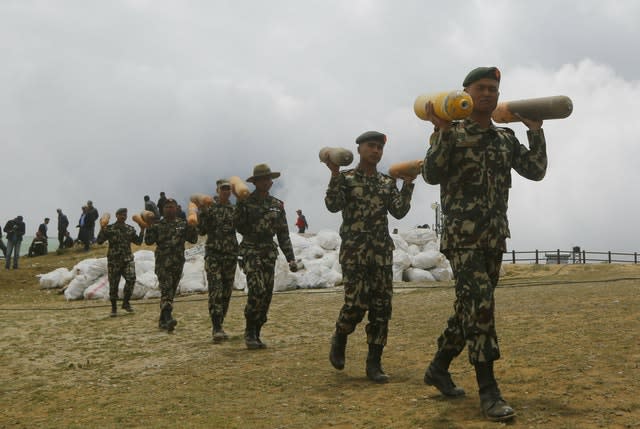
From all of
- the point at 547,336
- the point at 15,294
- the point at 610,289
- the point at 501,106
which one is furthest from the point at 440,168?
the point at 15,294

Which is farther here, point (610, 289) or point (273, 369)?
point (610, 289)

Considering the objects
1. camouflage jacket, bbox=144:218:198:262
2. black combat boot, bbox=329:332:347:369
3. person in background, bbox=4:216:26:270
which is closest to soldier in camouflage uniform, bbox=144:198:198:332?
camouflage jacket, bbox=144:218:198:262

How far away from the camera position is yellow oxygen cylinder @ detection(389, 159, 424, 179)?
463cm

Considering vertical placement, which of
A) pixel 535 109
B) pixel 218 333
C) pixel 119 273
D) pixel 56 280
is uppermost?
pixel 535 109

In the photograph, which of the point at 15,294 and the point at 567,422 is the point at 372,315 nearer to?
the point at 567,422

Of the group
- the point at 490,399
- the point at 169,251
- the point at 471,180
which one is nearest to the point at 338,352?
the point at 490,399

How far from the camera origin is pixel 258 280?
258 inches

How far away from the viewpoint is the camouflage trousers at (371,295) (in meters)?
4.82

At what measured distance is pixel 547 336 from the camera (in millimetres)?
6121

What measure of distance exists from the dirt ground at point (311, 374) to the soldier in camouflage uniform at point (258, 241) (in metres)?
0.45

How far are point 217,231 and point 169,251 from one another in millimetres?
1599

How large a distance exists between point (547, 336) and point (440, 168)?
10.9ft

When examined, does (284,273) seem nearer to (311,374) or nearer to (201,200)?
(201,200)

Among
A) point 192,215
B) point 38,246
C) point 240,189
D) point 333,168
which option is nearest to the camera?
point 333,168
